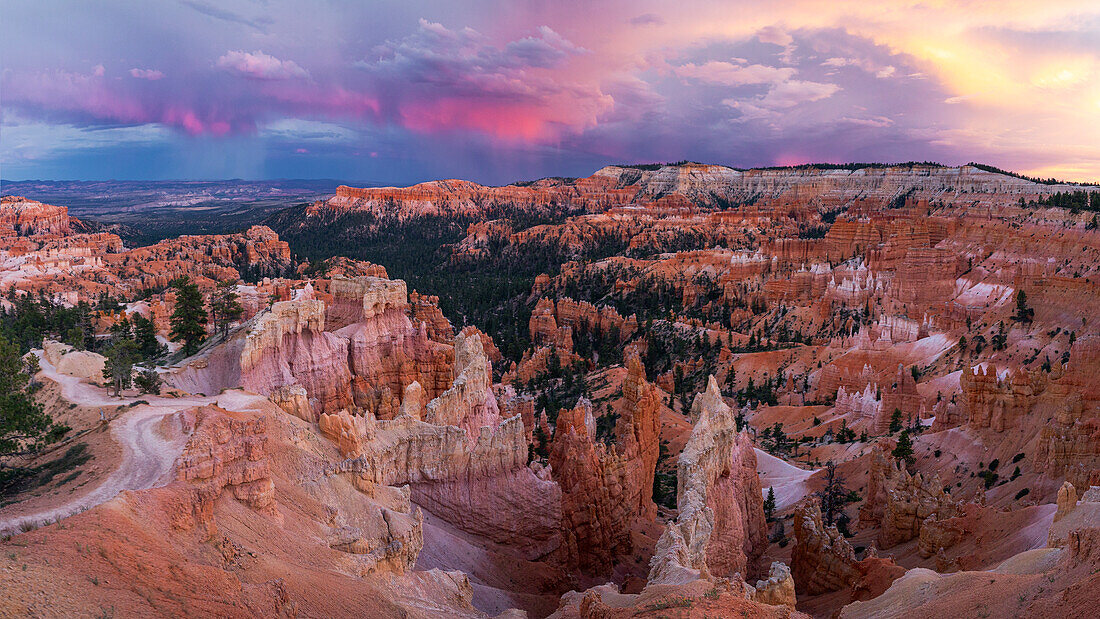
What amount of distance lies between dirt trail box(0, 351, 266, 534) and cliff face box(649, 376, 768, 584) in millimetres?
10674

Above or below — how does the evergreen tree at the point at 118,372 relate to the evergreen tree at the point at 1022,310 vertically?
above

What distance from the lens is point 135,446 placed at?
1388cm

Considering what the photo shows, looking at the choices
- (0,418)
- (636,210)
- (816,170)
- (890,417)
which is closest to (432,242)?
(636,210)

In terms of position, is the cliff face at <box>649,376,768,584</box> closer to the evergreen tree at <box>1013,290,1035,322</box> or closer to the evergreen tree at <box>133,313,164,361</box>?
the evergreen tree at <box>133,313,164,361</box>

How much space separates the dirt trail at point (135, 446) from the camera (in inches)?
424

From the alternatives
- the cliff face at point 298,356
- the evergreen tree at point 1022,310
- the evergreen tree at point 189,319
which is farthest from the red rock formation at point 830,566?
the evergreen tree at point 1022,310

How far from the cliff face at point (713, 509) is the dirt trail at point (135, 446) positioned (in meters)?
10.7

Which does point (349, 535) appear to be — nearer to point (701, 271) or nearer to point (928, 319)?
point (928, 319)

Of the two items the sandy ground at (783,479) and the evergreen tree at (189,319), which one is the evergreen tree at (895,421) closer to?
the sandy ground at (783,479)

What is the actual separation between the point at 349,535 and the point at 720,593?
8093 mm

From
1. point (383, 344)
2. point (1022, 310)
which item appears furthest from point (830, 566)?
point (1022, 310)

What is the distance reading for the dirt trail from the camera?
35.3 feet

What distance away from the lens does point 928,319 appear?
59094 mm

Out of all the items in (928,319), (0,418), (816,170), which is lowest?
(928,319)
